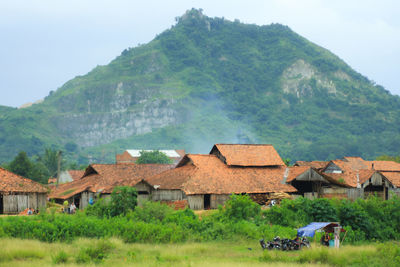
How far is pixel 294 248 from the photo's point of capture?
26562 millimetres

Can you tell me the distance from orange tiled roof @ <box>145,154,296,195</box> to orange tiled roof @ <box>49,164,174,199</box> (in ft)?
13.1

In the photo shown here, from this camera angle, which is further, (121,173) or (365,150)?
(365,150)

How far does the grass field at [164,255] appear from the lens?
70.9 ft

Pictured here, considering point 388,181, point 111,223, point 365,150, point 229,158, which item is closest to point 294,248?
point 111,223

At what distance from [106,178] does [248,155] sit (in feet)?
48.0

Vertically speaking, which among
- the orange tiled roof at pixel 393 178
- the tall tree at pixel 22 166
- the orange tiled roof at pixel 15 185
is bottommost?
the orange tiled roof at pixel 393 178

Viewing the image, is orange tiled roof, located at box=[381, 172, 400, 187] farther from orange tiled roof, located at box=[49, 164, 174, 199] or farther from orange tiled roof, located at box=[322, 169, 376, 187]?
orange tiled roof, located at box=[49, 164, 174, 199]

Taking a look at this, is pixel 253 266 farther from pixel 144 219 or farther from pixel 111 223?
pixel 144 219

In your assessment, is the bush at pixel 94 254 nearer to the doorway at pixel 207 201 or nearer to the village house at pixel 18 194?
the village house at pixel 18 194

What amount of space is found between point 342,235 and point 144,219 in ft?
41.5

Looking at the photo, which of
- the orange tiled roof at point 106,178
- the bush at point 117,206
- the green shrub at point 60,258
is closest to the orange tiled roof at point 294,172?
the orange tiled roof at point 106,178

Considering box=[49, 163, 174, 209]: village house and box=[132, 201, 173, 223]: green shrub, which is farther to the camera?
box=[49, 163, 174, 209]: village house

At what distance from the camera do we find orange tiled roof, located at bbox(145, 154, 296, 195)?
43125 mm

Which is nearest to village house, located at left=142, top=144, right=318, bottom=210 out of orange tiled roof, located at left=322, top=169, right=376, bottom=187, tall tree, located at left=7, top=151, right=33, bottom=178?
orange tiled roof, located at left=322, top=169, right=376, bottom=187
